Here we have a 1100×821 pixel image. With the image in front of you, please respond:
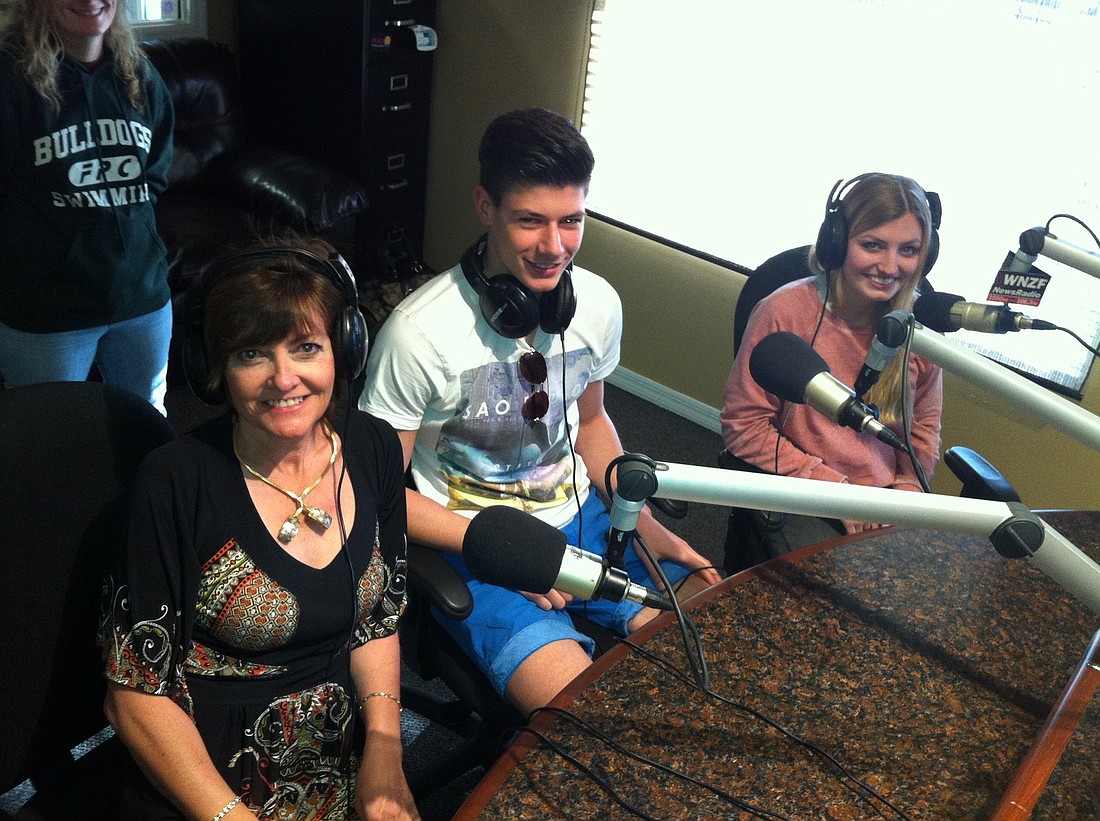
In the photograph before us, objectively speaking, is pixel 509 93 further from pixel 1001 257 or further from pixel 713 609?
pixel 713 609

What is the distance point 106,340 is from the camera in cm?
227

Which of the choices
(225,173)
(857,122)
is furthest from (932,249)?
(225,173)

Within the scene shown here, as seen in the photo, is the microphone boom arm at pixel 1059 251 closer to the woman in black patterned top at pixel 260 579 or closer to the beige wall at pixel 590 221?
the woman in black patterned top at pixel 260 579

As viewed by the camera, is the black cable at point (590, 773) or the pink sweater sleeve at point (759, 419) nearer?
the black cable at point (590, 773)

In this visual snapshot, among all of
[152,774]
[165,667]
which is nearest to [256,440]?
[165,667]

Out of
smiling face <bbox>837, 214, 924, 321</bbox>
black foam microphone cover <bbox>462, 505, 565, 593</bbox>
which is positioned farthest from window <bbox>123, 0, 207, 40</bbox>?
black foam microphone cover <bbox>462, 505, 565, 593</bbox>

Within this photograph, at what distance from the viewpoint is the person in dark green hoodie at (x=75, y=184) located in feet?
6.48

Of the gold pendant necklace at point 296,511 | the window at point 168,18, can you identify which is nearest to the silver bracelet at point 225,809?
the gold pendant necklace at point 296,511

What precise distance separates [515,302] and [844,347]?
0.81m

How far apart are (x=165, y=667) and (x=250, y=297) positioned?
47 cm

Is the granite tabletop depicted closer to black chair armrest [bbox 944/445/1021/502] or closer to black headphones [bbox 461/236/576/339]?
black chair armrest [bbox 944/445/1021/502]

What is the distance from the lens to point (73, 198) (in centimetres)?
206

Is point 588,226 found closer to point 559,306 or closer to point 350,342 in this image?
point 559,306

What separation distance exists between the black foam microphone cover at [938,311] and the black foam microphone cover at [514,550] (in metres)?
0.70
